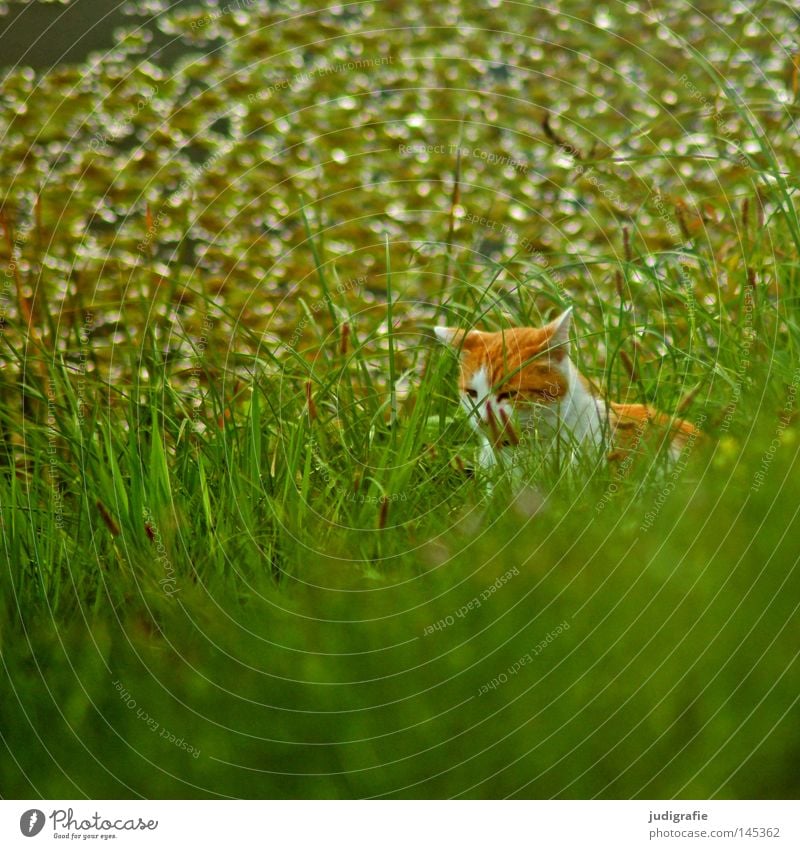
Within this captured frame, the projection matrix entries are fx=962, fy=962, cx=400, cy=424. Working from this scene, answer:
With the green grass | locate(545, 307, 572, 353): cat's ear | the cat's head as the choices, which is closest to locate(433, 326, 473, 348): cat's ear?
the cat's head

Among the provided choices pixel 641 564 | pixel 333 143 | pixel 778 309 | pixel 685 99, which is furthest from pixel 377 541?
pixel 333 143

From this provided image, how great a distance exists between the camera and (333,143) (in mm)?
4484

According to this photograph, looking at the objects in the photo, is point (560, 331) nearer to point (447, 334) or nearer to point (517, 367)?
point (517, 367)

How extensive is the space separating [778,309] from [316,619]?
3.33 feet

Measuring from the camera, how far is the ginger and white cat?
1403mm

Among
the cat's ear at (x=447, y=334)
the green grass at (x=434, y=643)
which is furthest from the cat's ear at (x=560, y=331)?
the green grass at (x=434, y=643)

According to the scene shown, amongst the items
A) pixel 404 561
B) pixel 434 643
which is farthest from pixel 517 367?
pixel 434 643

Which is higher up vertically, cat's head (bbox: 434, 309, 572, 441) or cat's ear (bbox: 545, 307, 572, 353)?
cat's ear (bbox: 545, 307, 572, 353)

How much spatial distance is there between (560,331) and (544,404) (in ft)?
0.47

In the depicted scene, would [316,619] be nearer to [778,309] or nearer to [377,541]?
[377,541]

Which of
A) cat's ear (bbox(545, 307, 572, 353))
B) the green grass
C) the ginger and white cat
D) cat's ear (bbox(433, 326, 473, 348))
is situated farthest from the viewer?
cat's ear (bbox(433, 326, 473, 348))

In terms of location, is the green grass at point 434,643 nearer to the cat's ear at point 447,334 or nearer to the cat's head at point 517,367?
the cat's head at point 517,367

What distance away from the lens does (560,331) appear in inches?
65.0
